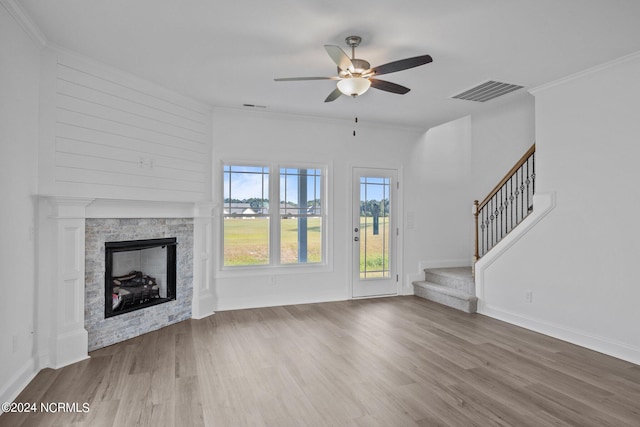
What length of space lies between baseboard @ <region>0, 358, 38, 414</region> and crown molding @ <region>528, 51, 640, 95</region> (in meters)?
5.78

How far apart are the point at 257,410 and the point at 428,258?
4.68 metres

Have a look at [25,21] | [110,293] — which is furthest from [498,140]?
[25,21]

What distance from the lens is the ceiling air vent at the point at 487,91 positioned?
443 centimetres

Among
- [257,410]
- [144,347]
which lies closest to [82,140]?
[144,347]

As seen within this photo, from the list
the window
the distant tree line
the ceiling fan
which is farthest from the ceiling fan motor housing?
the distant tree line

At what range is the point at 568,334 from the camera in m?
4.18

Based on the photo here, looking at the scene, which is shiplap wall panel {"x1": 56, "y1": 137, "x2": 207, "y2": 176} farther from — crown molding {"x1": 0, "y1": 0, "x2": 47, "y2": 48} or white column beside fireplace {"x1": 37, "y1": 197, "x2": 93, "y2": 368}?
crown molding {"x1": 0, "y1": 0, "x2": 47, "y2": 48}

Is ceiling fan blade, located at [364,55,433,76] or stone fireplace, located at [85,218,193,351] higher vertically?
ceiling fan blade, located at [364,55,433,76]

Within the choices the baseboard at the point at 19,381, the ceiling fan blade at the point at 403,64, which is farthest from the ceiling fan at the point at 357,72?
the baseboard at the point at 19,381

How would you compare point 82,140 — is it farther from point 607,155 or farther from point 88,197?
point 607,155

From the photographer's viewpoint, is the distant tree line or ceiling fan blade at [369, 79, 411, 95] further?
the distant tree line

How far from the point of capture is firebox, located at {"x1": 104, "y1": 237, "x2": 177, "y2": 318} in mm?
4102

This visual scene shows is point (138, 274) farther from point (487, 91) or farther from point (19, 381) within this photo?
point (487, 91)

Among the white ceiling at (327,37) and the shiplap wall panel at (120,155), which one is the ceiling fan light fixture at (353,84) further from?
the shiplap wall panel at (120,155)
